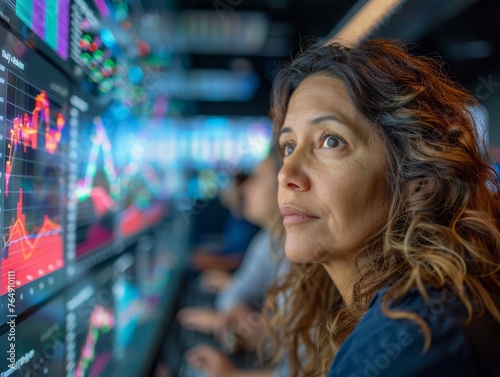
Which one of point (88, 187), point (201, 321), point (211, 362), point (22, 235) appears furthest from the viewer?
point (201, 321)

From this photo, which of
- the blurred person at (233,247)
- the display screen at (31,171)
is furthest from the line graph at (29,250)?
the blurred person at (233,247)

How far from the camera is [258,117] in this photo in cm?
630

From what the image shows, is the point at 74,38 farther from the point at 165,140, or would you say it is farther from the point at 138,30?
the point at 165,140

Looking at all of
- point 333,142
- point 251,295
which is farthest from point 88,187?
point 251,295

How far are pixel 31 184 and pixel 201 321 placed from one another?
A: 7.04ft

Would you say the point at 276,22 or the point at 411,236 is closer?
the point at 411,236

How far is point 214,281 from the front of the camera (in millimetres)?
4000

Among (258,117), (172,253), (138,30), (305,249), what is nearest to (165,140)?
(172,253)

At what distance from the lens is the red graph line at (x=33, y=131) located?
951mm

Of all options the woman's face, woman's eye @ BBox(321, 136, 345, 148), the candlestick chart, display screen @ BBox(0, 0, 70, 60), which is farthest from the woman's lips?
display screen @ BBox(0, 0, 70, 60)

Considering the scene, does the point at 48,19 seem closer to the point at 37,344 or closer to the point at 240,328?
the point at 37,344

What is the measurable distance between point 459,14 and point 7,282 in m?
2.66

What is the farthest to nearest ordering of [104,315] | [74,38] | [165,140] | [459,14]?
[165,140] → [459,14] → [104,315] → [74,38]

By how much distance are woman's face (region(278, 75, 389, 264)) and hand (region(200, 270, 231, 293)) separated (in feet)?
9.13
